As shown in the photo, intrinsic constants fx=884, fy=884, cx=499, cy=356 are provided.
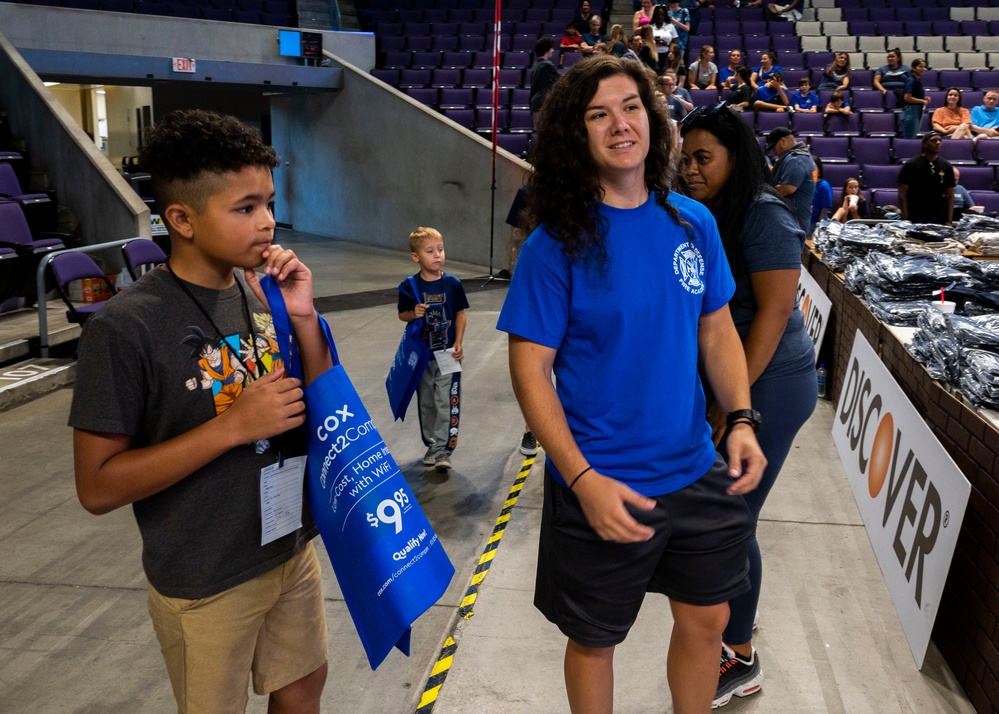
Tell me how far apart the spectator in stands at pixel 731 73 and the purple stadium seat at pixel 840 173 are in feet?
9.00

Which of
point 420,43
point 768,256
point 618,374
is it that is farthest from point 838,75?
point 618,374

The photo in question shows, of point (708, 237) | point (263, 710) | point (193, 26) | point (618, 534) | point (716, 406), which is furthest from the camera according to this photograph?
point (193, 26)

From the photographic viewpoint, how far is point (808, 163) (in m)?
5.73

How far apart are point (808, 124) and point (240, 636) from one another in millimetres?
12804

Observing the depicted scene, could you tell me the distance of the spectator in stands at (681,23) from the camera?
14.6 metres

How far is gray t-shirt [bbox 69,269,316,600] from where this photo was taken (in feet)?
4.84

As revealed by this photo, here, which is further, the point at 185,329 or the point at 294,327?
the point at 294,327

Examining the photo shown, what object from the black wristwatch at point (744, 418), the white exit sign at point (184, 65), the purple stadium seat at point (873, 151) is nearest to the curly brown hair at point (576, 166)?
the black wristwatch at point (744, 418)

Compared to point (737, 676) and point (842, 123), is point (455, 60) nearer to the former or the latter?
point (842, 123)

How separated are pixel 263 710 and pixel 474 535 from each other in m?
1.44

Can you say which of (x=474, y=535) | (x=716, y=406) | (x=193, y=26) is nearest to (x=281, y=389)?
(x=716, y=406)

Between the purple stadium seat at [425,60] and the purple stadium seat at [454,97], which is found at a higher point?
the purple stadium seat at [425,60]

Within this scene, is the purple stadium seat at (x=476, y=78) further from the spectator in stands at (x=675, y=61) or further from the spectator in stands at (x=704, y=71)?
the spectator in stands at (x=704, y=71)

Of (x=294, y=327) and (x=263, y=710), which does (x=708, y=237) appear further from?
(x=263, y=710)
